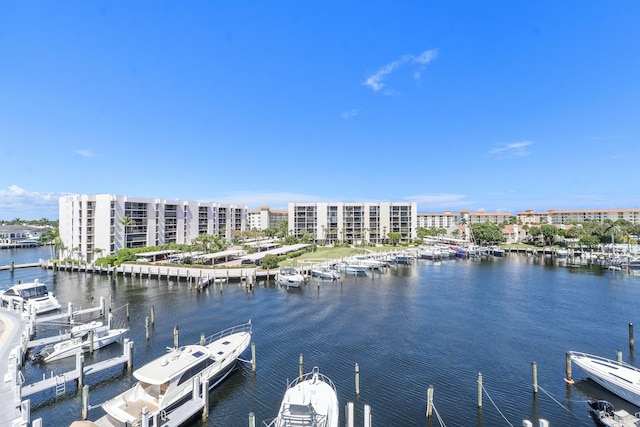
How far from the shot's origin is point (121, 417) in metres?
14.4

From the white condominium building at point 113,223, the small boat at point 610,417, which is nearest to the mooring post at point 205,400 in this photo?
the small boat at point 610,417

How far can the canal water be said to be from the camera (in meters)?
17.6

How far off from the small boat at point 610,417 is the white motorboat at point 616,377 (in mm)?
1510

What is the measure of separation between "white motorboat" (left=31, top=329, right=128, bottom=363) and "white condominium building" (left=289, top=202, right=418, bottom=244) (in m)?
82.1

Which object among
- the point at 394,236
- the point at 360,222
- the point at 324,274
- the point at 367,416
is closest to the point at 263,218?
the point at 360,222

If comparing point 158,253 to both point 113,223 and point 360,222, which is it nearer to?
point 113,223

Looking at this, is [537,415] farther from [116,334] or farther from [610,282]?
[610,282]

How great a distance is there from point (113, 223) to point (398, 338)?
6263 centimetres

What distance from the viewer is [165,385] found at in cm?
1595

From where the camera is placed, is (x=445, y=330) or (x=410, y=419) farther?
(x=445, y=330)

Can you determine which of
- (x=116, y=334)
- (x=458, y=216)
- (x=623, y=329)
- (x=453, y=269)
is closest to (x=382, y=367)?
(x=116, y=334)

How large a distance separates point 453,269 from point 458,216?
129989 mm

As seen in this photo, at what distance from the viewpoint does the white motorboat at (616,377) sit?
17234mm

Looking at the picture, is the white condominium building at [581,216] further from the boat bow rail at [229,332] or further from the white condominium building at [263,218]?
the boat bow rail at [229,332]
